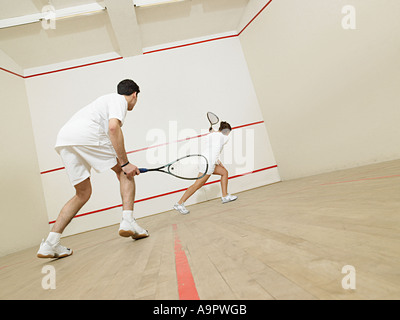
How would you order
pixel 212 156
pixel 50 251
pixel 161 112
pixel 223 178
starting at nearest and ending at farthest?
pixel 50 251 → pixel 212 156 → pixel 223 178 → pixel 161 112

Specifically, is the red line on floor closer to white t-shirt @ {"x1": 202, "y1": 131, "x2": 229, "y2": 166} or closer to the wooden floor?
the wooden floor

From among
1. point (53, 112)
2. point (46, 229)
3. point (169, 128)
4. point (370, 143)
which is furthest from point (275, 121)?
point (46, 229)

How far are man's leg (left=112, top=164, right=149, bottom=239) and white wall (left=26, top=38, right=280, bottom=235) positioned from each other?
7.60 feet

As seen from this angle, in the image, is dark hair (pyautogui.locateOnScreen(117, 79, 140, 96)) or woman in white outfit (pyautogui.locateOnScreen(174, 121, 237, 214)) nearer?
dark hair (pyautogui.locateOnScreen(117, 79, 140, 96))

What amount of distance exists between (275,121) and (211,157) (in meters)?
1.70

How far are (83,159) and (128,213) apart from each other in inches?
20.3

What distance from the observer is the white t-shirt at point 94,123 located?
158 centimetres

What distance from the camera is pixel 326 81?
2986mm

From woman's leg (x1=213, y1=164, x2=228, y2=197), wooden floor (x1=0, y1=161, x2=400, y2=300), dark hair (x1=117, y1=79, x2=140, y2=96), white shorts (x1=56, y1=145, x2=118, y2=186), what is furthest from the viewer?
woman's leg (x1=213, y1=164, x2=228, y2=197)

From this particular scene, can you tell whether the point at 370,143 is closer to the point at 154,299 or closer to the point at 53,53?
the point at 154,299

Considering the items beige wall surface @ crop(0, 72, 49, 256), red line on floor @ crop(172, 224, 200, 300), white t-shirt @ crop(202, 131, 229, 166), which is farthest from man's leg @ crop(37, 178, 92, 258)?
beige wall surface @ crop(0, 72, 49, 256)

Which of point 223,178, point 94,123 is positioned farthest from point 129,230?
point 223,178

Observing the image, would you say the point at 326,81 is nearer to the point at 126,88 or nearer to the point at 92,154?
the point at 126,88

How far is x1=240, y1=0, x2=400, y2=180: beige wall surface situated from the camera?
7.86ft
